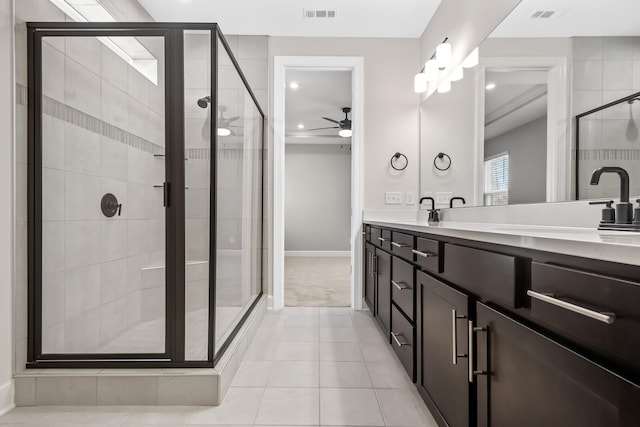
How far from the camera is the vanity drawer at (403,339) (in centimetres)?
164

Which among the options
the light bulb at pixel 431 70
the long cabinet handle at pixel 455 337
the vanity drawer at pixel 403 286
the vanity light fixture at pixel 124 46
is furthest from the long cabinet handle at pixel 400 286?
the light bulb at pixel 431 70

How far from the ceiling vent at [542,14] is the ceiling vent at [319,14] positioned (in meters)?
1.69

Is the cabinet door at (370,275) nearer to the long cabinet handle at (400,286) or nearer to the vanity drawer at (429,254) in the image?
the long cabinet handle at (400,286)

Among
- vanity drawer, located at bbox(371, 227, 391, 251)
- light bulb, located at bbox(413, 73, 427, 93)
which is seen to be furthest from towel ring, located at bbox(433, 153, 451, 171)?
vanity drawer, located at bbox(371, 227, 391, 251)

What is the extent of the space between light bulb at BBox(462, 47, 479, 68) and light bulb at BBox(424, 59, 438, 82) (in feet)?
1.42

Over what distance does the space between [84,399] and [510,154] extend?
234 cm

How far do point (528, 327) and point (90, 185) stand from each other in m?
2.04

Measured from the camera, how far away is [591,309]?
60 centimetres

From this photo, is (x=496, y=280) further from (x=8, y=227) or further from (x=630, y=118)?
(x=8, y=227)

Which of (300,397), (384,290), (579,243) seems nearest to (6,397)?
(300,397)

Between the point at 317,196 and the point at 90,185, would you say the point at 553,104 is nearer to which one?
the point at 90,185

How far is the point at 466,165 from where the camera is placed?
7.66 ft

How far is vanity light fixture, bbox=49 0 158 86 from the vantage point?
181cm

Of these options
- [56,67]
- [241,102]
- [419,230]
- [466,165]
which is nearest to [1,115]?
[56,67]
